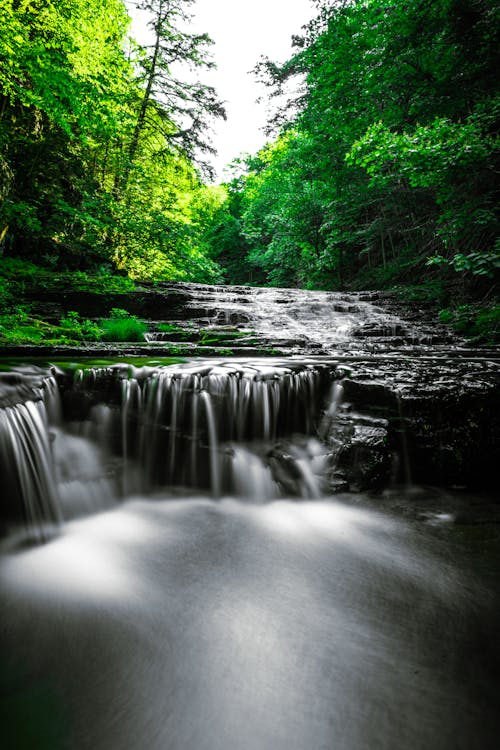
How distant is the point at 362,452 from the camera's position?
11.6 feet

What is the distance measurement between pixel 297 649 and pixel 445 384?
10.00 ft

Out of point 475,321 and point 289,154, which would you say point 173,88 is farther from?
point 475,321

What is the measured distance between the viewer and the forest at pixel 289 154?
6156mm

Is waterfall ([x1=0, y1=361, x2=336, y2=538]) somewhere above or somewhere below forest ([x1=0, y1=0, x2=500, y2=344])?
below

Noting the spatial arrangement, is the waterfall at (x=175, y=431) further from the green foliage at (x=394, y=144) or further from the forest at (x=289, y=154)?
the green foliage at (x=394, y=144)

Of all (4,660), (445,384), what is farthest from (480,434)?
(4,660)

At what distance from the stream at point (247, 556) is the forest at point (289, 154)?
3.57m

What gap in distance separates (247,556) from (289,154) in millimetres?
15939

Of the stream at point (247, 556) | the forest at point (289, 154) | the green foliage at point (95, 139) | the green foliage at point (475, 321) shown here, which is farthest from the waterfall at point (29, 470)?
the green foliage at point (475, 321)

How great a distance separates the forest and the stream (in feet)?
11.7

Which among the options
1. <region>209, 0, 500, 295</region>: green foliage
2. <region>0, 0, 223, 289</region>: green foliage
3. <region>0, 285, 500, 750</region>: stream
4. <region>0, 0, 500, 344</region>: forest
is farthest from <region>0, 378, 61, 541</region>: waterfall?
<region>209, 0, 500, 295</region>: green foliage

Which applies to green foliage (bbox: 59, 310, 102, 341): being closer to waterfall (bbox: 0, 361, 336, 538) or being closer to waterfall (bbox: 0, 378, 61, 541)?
waterfall (bbox: 0, 361, 336, 538)

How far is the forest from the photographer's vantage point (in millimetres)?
6156

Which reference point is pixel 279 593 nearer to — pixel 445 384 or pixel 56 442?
pixel 56 442
